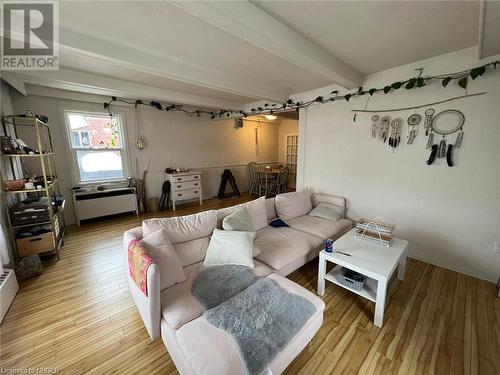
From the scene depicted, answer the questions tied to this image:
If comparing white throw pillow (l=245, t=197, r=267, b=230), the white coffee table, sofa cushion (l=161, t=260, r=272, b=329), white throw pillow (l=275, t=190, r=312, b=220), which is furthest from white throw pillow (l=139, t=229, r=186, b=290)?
white throw pillow (l=275, t=190, r=312, b=220)

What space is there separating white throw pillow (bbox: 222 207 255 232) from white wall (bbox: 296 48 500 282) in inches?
76.8

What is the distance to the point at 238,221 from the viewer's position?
209cm

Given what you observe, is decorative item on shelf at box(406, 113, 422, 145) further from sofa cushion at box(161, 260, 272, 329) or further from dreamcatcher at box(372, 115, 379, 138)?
sofa cushion at box(161, 260, 272, 329)

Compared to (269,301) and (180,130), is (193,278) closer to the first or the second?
(269,301)

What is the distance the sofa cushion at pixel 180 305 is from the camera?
1257 mm

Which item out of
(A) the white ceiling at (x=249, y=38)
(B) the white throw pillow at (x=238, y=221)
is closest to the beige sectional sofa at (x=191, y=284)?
(B) the white throw pillow at (x=238, y=221)

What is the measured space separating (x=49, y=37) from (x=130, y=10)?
84 centimetres

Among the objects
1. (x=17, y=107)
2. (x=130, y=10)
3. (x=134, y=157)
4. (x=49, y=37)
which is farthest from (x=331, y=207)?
(x=17, y=107)

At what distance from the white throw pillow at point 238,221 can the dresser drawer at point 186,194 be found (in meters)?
2.95

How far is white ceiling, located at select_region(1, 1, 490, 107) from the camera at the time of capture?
1.46 metres

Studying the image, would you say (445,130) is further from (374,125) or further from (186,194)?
(186,194)

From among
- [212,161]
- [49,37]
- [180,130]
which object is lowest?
[212,161]

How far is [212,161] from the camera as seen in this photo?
18.5 ft

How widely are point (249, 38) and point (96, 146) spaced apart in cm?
382
